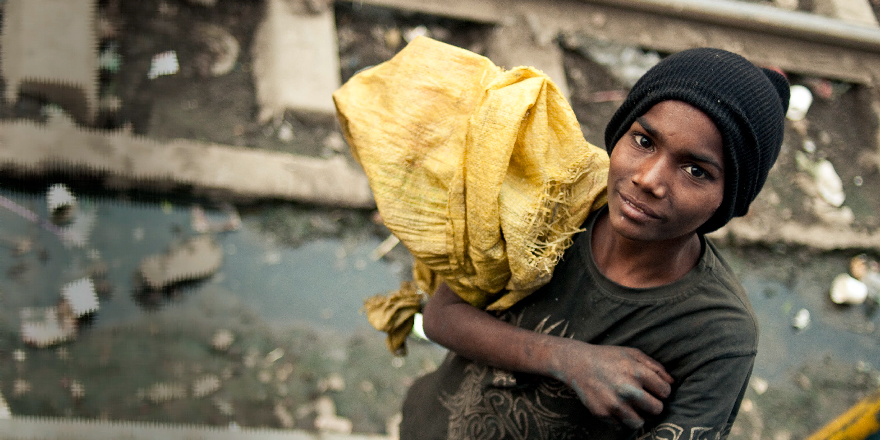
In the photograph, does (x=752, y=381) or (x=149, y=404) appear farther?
(x=752, y=381)

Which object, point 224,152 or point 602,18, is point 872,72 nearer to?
point 602,18

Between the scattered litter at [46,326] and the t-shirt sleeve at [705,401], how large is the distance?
8.34ft

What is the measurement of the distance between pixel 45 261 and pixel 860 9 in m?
5.80

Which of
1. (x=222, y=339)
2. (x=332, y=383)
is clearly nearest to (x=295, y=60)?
(x=222, y=339)

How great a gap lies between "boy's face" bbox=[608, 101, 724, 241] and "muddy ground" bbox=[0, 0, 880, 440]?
198 centimetres

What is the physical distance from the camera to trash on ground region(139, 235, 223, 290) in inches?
119

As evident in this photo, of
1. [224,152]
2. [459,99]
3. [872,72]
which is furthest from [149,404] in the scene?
[872,72]

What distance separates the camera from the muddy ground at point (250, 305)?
274 centimetres

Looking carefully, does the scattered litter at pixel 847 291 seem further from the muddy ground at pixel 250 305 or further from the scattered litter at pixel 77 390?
the scattered litter at pixel 77 390

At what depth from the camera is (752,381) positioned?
351 cm

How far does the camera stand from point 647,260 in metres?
1.32

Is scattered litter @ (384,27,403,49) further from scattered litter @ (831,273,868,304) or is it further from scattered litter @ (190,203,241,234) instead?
scattered litter @ (831,273,868,304)

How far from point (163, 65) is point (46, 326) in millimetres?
1613

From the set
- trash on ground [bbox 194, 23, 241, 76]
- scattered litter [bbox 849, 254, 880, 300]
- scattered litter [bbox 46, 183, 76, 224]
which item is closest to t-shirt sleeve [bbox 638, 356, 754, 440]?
scattered litter [bbox 46, 183, 76, 224]
